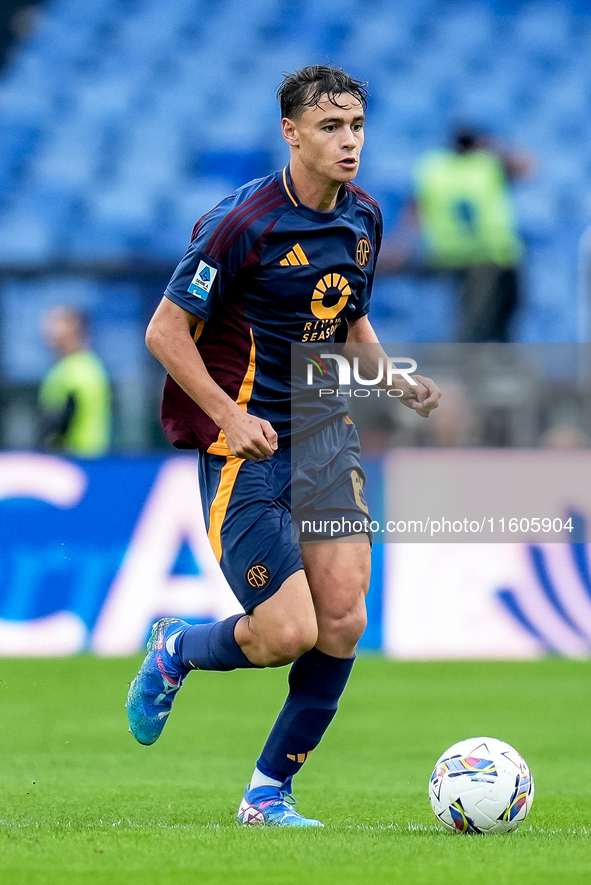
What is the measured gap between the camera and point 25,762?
18.9 feet

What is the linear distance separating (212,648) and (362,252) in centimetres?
132

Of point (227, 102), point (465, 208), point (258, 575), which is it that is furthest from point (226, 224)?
point (227, 102)

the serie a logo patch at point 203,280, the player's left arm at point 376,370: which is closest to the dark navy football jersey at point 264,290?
the serie a logo patch at point 203,280

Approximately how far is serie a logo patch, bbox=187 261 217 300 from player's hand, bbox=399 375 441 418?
2.65 feet

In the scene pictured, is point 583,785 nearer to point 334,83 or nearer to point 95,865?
point 95,865

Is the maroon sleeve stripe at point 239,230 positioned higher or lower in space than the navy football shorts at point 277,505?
higher

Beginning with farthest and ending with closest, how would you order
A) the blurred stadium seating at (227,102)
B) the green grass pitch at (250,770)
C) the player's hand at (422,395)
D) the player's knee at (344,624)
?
the blurred stadium seating at (227,102) < the player's hand at (422,395) < the player's knee at (344,624) < the green grass pitch at (250,770)

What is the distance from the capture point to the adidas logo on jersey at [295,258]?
4281 mm

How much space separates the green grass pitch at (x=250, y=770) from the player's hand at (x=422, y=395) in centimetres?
129

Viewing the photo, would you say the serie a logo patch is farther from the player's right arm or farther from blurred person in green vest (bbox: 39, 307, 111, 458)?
blurred person in green vest (bbox: 39, 307, 111, 458)

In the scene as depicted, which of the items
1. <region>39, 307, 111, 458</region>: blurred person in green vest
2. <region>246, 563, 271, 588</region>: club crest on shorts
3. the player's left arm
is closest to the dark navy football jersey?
the player's left arm

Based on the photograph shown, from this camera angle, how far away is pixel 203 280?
165 inches

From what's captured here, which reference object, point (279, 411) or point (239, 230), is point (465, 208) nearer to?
point (279, 411)

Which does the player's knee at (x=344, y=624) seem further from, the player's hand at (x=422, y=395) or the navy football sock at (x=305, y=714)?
the player's hand at (x=422, y=395)
